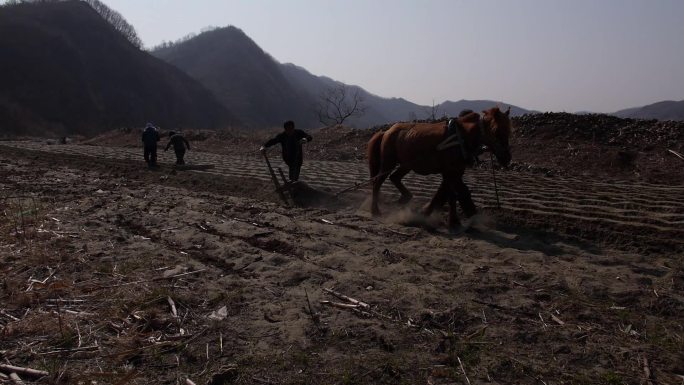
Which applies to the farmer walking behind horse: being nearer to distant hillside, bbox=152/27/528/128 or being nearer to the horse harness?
the horse harness

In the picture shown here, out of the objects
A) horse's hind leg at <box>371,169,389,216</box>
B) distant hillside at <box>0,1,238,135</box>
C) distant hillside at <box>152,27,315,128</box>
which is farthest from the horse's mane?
distant hillside at <box>152,27,315,128</box>

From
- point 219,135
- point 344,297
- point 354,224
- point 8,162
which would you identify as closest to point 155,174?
point 8,162

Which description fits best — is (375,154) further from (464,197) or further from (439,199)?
(464,197)

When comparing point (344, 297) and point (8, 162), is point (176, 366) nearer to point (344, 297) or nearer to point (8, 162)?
point (344, 297)

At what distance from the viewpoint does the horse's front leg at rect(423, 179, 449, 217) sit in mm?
7422

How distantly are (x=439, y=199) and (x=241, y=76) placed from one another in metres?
118

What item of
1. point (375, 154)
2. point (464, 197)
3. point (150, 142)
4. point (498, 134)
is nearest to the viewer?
point (498, 134)

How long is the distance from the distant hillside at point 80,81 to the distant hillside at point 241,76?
17.0 meters

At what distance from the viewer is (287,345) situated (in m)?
3.74

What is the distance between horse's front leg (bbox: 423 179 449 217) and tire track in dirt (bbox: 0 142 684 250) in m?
0.98

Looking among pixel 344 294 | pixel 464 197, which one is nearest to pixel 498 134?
pixel 464 197

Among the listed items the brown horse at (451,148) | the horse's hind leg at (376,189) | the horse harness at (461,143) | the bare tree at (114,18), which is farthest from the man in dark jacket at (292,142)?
the bare tree at (114,18)

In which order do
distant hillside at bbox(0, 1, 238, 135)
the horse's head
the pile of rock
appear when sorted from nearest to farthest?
Result: the horse's head
the pile of rock
distant hillside at bbox(0, 1, 238, 135)

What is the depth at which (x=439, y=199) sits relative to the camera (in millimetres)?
7504
